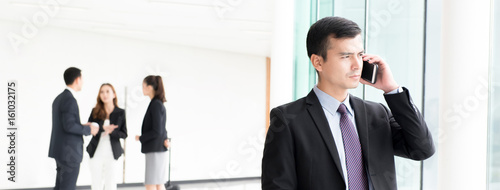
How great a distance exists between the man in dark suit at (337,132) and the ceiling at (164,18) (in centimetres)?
460

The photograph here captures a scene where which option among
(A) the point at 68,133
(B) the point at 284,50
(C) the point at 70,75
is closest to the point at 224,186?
(A) the point at 68,133

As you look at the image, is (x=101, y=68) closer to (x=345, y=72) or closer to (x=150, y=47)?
(x=150, y=47)

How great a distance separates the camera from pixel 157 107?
5957 mm

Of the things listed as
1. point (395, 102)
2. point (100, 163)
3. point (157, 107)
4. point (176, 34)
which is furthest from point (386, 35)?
point (176, 34)

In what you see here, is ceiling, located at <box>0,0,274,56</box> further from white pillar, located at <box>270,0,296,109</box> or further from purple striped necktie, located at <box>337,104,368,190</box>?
purple striped necktie, located at <box>337,104,368,190</box>

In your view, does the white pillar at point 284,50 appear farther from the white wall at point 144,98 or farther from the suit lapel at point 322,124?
the white wall at point 144,98

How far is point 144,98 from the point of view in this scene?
9.74 meters

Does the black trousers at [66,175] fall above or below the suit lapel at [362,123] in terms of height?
below

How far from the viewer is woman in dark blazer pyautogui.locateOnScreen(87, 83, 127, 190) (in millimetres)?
5848

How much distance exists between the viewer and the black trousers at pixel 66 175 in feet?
17.4

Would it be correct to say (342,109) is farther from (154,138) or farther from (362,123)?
(154,138)

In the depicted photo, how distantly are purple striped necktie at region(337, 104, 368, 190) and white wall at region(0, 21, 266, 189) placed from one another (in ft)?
25.3

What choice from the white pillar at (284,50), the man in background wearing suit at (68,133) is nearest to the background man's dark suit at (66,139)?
the man in background wearing suit at (68,133)

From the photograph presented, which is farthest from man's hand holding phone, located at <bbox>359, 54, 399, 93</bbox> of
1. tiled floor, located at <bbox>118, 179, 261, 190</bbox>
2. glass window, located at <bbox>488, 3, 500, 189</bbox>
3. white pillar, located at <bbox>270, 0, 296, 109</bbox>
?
tiled floor, located at <bbox>118, 179, 261, 190</bbox>
